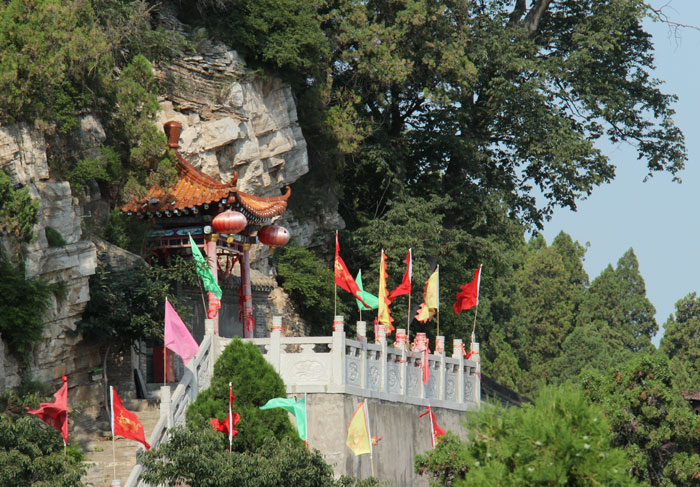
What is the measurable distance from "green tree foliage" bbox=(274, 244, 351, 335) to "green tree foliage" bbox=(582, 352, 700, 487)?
44.0 feet

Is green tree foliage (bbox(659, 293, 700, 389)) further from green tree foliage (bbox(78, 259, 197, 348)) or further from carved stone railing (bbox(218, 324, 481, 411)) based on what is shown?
green tree foliage (bbox(78, 259, 197, 348))

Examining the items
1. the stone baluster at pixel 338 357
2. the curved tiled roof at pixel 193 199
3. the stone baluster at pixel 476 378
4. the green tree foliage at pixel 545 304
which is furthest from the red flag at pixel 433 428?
the green tree foliage at pixel 545 304

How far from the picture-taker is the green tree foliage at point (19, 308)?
2255 centimetres

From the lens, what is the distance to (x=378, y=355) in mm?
26938

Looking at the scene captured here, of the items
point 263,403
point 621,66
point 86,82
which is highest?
point 621,66

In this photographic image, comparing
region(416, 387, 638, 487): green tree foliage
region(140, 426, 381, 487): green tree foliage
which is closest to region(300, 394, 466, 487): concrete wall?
region(140, 426, 381, 487): green tree foliage

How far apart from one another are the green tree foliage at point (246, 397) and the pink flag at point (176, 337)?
737mm

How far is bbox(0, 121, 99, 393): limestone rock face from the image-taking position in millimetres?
23750

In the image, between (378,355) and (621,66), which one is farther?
(621,66)

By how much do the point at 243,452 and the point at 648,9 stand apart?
23817 millimetres

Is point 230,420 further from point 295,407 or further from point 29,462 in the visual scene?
point 29,462

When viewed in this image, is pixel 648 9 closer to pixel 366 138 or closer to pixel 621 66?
pixel 621 66

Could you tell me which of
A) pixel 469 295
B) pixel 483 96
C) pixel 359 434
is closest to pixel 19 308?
pixel 359 434

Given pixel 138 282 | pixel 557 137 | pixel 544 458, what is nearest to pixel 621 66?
pixel 557 137
